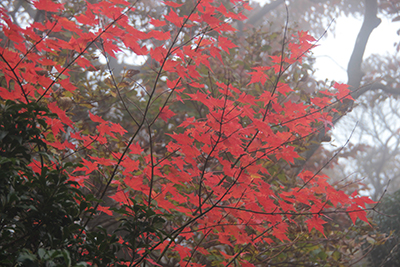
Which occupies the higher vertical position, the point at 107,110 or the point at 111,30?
the point at 107,110

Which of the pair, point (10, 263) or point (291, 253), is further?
point (291, 253)

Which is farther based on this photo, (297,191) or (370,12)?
(370,12)

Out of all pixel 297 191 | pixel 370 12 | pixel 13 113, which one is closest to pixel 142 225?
pixel 13 113

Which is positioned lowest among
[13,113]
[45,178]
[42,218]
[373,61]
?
[42,218]

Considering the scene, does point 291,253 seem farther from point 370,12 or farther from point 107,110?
point 370,12

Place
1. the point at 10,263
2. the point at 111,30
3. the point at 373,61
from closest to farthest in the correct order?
the point at 10,263
the point at 111,30
the point at 373,61

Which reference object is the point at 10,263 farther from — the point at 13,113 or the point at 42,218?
the point at 13,113

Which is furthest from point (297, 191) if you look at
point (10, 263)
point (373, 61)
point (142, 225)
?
point (373, 61)

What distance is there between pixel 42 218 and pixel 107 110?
2.10 m

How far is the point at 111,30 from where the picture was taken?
52.5 inches

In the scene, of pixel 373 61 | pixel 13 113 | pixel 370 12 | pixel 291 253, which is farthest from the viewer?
pixel 373 61

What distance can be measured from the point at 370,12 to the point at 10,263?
524 cm

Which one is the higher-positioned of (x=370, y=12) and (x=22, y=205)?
(x=370, y=12)

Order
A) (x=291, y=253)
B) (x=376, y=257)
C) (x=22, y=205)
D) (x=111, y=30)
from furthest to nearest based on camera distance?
(x=376, y=257) < (x=291, y=253) < (x=111, y=30) < (x=22, y=205)
